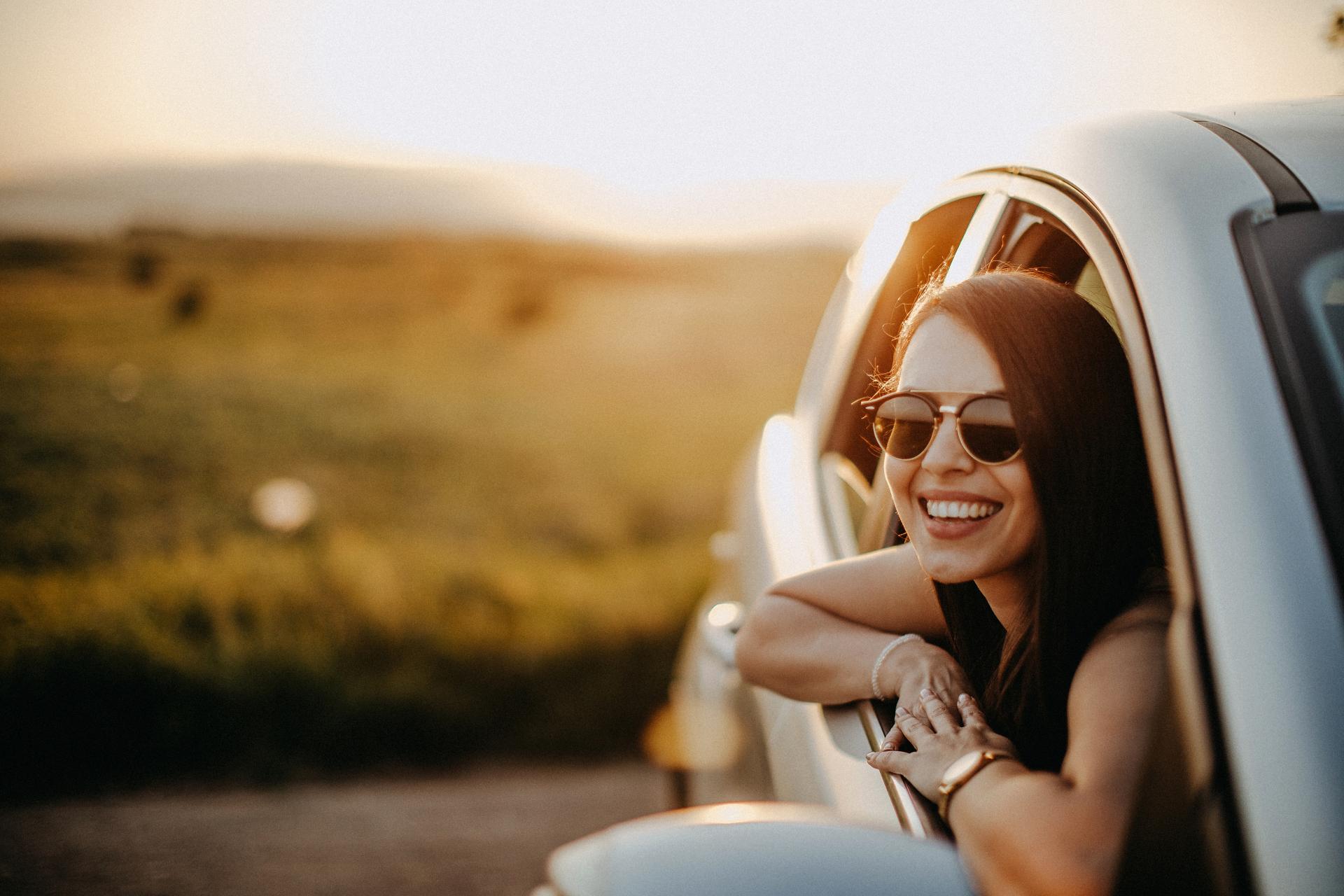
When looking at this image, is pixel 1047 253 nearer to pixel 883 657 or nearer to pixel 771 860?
pixel 883 657

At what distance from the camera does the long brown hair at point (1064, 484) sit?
1.38 m

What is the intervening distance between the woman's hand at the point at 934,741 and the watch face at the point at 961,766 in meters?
0.01

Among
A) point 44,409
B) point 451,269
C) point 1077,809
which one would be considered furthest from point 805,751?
point 451,269

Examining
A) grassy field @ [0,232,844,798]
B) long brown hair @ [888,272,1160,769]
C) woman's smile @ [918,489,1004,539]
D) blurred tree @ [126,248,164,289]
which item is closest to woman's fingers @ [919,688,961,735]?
long brown hair @ [888,272,1160,769]

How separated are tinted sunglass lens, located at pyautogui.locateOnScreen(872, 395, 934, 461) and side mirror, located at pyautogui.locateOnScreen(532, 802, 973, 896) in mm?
692

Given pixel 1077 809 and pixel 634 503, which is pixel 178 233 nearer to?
pixel 634 503

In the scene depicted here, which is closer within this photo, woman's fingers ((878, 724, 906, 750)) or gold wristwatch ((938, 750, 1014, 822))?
gold wristwatch ((938, 750, 1014, 822))

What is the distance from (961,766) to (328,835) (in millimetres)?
3672

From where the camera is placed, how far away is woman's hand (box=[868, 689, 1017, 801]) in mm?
1304

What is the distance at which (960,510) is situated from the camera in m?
1.48

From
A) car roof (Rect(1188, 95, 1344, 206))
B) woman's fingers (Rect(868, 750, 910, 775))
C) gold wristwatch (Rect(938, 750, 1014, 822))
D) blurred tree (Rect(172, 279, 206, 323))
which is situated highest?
blurred tree (Rect(172, 279, 206, 323))

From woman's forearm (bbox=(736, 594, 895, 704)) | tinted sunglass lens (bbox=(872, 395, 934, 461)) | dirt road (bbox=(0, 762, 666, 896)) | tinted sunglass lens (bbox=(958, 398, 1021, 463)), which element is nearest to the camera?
tinted sunglass lens (bbox=(958, 398, 1021, 463))

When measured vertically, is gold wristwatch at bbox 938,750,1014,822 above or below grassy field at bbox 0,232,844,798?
below

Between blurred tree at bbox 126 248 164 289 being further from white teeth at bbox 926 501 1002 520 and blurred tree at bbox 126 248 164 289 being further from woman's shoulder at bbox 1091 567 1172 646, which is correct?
woman's shoulder at bbox 1091 567 1172 646
